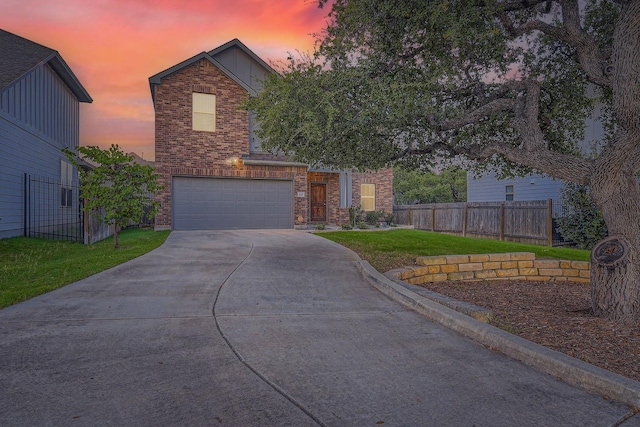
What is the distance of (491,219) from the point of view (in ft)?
62.2

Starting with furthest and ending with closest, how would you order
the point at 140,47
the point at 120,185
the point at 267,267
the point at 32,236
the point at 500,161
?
the point at 140,47
the point at 32,236
the point at 120,185
the point at 500,161
the point at 267,267

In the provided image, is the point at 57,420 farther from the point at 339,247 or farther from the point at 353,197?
the point at 353,197

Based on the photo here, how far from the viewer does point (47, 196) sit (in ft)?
53.2

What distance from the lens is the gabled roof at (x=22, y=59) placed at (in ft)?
45.6

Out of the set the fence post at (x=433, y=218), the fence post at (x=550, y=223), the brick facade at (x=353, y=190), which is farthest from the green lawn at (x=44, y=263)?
the fence post at (x=433, y=218)

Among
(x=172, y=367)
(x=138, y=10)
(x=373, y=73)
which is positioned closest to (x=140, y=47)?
(x=138, y=10)

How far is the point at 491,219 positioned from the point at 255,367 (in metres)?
17.8

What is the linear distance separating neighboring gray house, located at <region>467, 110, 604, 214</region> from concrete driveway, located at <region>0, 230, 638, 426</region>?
50.0 feet

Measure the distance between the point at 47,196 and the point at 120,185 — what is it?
6917mm

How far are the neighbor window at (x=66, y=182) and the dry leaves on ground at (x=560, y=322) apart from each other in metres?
17.3

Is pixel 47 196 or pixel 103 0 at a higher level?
pixel 103 0

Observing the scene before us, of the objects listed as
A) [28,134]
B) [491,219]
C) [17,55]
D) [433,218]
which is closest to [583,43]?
[491,219]

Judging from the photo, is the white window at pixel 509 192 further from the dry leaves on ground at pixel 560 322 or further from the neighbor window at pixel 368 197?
the dry leaves on ground at pixel 560 322

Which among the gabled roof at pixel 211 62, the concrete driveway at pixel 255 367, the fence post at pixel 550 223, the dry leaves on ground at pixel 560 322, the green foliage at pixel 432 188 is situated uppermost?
the gabled roof at pixel 211 62
